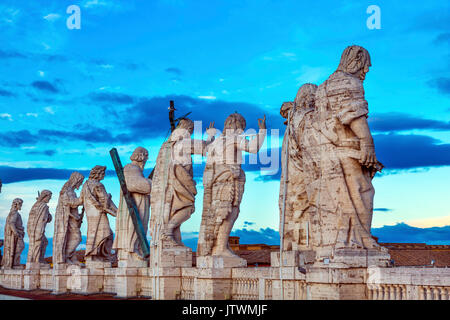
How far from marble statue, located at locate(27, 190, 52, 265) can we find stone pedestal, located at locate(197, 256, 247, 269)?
1188cm

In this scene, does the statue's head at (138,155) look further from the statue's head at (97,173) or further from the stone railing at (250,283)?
the stone railing at (250,283)

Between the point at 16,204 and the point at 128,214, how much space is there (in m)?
11.6

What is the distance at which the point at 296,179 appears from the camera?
40.4 ft

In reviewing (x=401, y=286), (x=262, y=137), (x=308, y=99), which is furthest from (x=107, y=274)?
(x=401, y=286)

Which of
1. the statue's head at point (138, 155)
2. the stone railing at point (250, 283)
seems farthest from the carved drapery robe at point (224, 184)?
the statue's head at point (138, 155)

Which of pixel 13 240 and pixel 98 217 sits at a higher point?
pixel 98 217

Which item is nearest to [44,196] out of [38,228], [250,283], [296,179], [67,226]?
[38,228]

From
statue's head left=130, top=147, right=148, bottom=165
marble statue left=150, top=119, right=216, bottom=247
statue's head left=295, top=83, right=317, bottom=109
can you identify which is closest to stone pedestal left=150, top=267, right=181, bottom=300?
marble statue left=150, top=119, right=216, bottom=247

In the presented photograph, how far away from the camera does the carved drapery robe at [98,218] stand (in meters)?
18.7

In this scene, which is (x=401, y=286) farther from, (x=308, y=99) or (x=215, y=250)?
(x=215, y=250)

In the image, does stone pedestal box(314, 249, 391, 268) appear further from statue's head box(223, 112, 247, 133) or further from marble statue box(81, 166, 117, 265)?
marble statue box(81, 166, 117, 265)

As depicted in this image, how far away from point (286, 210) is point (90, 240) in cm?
840

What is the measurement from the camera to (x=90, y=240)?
18.6 metres

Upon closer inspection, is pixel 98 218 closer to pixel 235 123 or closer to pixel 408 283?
pixel 235 123
